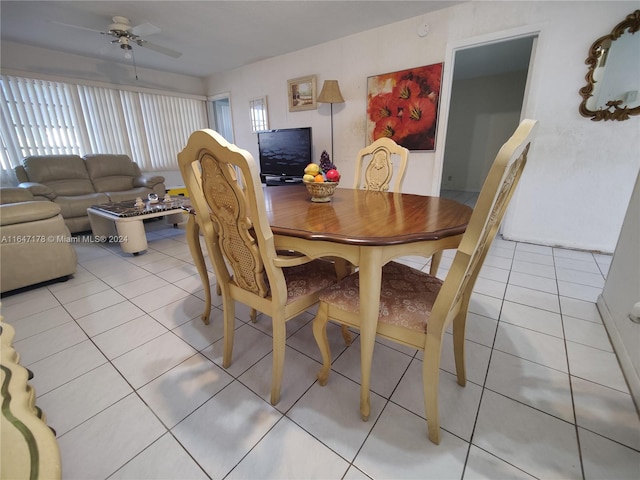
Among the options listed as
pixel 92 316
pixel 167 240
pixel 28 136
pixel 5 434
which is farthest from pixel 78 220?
pixel 5 434

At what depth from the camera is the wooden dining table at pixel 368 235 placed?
Answer: 92 cm

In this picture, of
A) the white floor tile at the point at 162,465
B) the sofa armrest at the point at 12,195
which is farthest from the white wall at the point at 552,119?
the sofa armrest at the point at 12,195

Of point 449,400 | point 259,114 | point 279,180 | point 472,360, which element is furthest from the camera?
point 259,114

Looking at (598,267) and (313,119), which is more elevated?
(313,119)

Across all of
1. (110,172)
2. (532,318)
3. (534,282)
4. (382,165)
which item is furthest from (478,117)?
(110,172)

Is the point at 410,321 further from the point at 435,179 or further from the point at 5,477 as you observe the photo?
the point at 435,179

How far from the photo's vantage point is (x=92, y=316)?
181cm

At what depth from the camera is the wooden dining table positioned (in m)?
0.92

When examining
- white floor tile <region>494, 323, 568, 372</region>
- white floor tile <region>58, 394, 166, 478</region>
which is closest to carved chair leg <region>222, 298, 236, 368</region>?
white floor tile <region>58, 394, 166, 478</region>

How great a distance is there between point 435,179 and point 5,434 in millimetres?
3565

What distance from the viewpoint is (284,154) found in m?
4.41

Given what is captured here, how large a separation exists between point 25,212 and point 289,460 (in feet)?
8.14

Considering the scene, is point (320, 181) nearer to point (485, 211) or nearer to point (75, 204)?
point (485, 211)

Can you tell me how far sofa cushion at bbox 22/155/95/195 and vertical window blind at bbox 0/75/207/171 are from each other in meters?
0.50
